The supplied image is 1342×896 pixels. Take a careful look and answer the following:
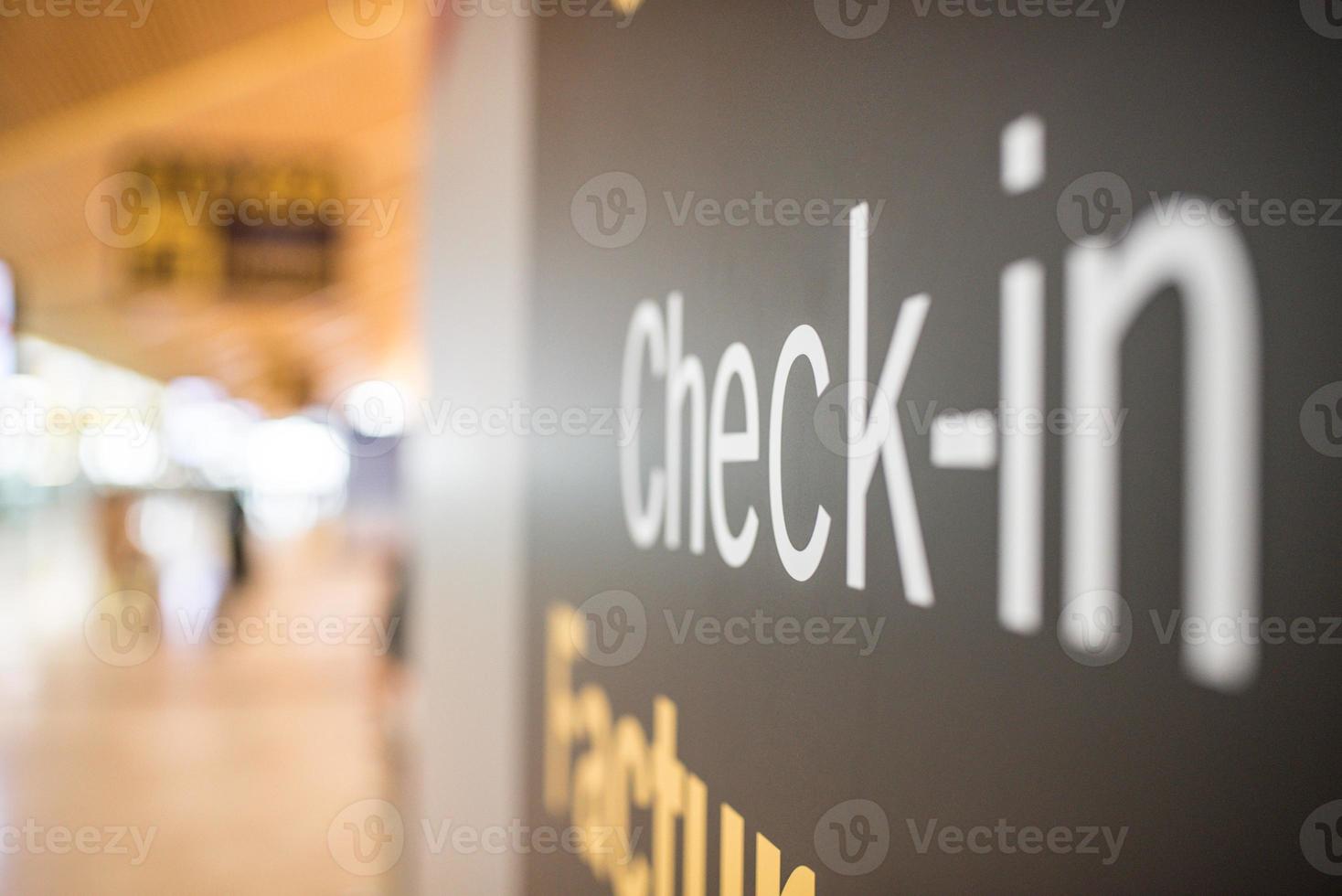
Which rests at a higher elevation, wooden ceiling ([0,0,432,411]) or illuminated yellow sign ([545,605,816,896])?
wooden ceiling ([0,0,432,411])

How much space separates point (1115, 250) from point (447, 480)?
2.55 meters

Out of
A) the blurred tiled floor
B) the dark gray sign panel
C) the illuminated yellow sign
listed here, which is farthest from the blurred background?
the dark gray sign panel

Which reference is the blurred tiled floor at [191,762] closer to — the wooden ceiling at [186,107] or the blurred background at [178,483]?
the blurred background at [178,483]

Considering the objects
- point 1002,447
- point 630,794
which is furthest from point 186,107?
point 1002,447

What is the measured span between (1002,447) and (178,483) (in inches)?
475

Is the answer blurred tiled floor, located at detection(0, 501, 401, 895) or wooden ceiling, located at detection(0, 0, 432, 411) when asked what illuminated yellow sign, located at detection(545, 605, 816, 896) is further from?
wooden ceiling, located at detection(0, 0, 432, 411)

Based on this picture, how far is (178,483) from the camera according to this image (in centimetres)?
1131

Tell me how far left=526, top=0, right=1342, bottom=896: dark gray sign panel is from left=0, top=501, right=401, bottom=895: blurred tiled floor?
10.3 feet

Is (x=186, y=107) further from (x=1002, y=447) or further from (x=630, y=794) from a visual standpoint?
(x=1002, y=447)

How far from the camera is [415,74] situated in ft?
21.5

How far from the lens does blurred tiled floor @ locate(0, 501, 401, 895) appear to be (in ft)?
11.9

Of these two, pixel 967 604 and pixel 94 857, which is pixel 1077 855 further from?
pixel 94 857

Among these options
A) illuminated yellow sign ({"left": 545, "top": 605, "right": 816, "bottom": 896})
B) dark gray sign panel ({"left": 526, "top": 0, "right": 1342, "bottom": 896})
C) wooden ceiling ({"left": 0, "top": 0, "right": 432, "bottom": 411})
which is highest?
wooden ceiling ({"left": 0, "top": 0, "right": 432, "bottom": 411})

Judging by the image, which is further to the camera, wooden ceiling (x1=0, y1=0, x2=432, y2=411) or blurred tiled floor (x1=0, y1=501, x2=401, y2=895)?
wooden ceiling (x1=0, y1=0, x2=432, y2=411)
